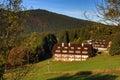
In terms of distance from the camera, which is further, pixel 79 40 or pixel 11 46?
pixel 79 40

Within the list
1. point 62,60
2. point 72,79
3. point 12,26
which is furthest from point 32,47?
point 62,60

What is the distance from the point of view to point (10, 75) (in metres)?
14.1

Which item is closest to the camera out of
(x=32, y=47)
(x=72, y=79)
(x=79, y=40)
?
(x=32, y=47)

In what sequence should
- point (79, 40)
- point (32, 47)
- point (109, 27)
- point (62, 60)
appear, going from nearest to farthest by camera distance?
point (32, 47), point (109, 27), point (62, 60), point (79, 40)

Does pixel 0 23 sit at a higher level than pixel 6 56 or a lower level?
higher

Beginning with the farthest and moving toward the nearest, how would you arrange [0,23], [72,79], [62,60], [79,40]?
1. [79,40]
2. [62,60]
3. [72,79]
4. [0,23]

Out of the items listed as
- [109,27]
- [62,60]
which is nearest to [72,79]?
[109,27]

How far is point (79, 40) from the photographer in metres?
142

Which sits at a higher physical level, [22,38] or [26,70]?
[22,38]

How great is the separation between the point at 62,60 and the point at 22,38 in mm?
94678

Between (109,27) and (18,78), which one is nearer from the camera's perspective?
(18,78)

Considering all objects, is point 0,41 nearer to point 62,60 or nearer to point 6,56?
point 6,56

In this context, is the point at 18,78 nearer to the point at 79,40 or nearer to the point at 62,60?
the point at 62,60

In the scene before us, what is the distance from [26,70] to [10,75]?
0.67 meters
